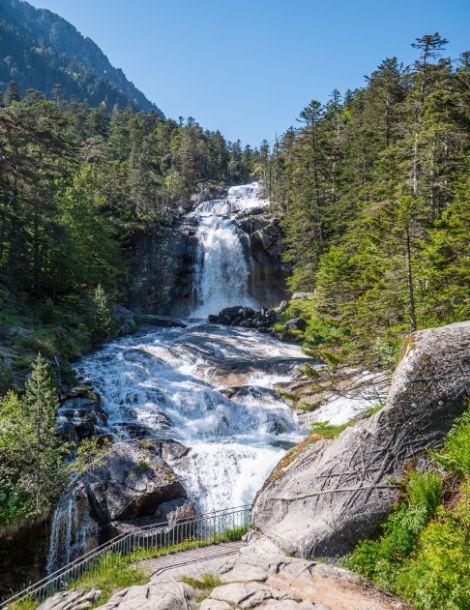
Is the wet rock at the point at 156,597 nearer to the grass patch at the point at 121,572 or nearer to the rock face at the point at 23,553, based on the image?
the grass patch at the point at 121,572

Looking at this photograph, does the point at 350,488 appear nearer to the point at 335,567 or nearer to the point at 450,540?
the point at 335,567

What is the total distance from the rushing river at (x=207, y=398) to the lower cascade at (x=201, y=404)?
0.04 m

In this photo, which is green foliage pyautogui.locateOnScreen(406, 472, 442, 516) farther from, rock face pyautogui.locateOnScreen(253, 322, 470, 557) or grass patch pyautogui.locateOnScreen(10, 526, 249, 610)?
grass patch pyautogui.locateOnScreen(10, 526, 249, 610)

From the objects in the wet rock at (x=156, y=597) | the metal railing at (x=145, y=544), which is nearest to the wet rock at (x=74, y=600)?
the wet rock at (x=156, y=597)

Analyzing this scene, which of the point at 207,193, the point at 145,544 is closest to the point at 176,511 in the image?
the point at 145,544

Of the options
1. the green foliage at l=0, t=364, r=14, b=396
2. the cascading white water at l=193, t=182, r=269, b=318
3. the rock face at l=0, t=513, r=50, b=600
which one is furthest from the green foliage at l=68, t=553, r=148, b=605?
the cascading white water at l=193, t=182, r=269, b=318

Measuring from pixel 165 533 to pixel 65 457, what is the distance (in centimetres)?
519

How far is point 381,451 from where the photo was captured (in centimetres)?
889

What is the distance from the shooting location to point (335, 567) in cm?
784

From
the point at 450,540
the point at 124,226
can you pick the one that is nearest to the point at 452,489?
the point at 450,540

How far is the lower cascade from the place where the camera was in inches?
605

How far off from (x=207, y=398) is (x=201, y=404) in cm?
52

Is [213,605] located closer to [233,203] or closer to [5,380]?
[5,380]

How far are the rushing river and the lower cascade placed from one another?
0.04 metres
